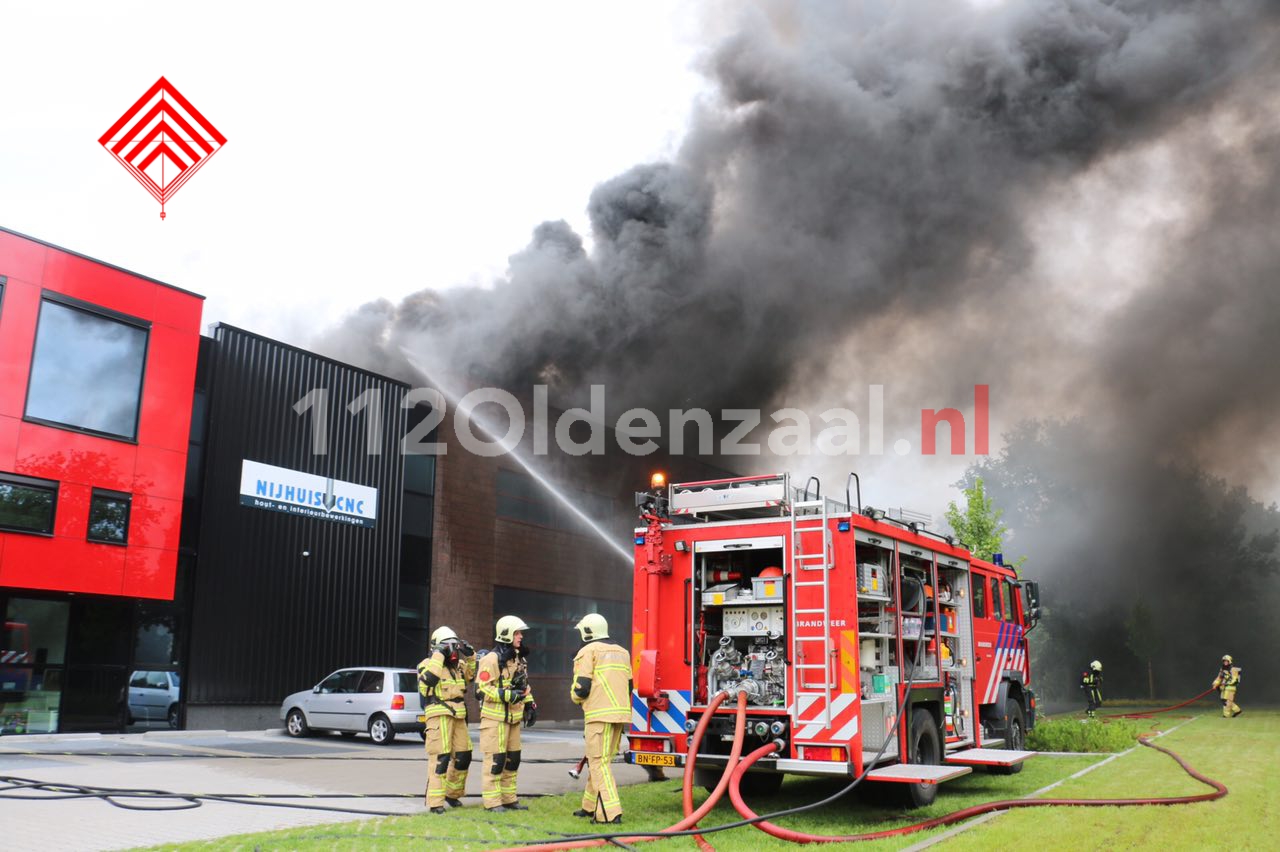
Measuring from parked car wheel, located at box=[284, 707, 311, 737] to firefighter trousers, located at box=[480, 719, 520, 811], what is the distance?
10583 mm

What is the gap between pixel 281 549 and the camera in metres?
18.9

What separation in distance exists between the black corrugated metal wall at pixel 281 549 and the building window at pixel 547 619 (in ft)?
12.1

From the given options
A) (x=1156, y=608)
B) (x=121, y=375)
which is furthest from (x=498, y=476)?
(x=1156, y=608)

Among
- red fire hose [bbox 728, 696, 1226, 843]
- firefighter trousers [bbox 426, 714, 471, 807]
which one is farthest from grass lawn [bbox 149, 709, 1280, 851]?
firefighter trousers [bbox 426, 714, 471, 807]

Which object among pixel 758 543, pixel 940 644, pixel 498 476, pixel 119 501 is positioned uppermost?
pixel 498 476

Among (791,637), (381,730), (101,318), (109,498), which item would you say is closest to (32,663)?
(109,498)

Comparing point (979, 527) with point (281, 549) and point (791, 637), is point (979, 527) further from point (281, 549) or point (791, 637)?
point (281, 549)

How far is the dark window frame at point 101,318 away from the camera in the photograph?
15.5 metres

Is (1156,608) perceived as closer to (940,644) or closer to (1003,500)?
(1003,500)

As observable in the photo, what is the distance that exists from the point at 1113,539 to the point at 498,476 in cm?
2592

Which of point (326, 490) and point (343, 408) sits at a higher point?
point (343, 408)

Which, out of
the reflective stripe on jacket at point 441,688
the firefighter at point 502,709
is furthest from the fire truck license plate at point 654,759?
the reflective stripe on jacket at point 441,688

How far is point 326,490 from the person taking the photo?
19969mm

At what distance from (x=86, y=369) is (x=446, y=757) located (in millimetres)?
11566
